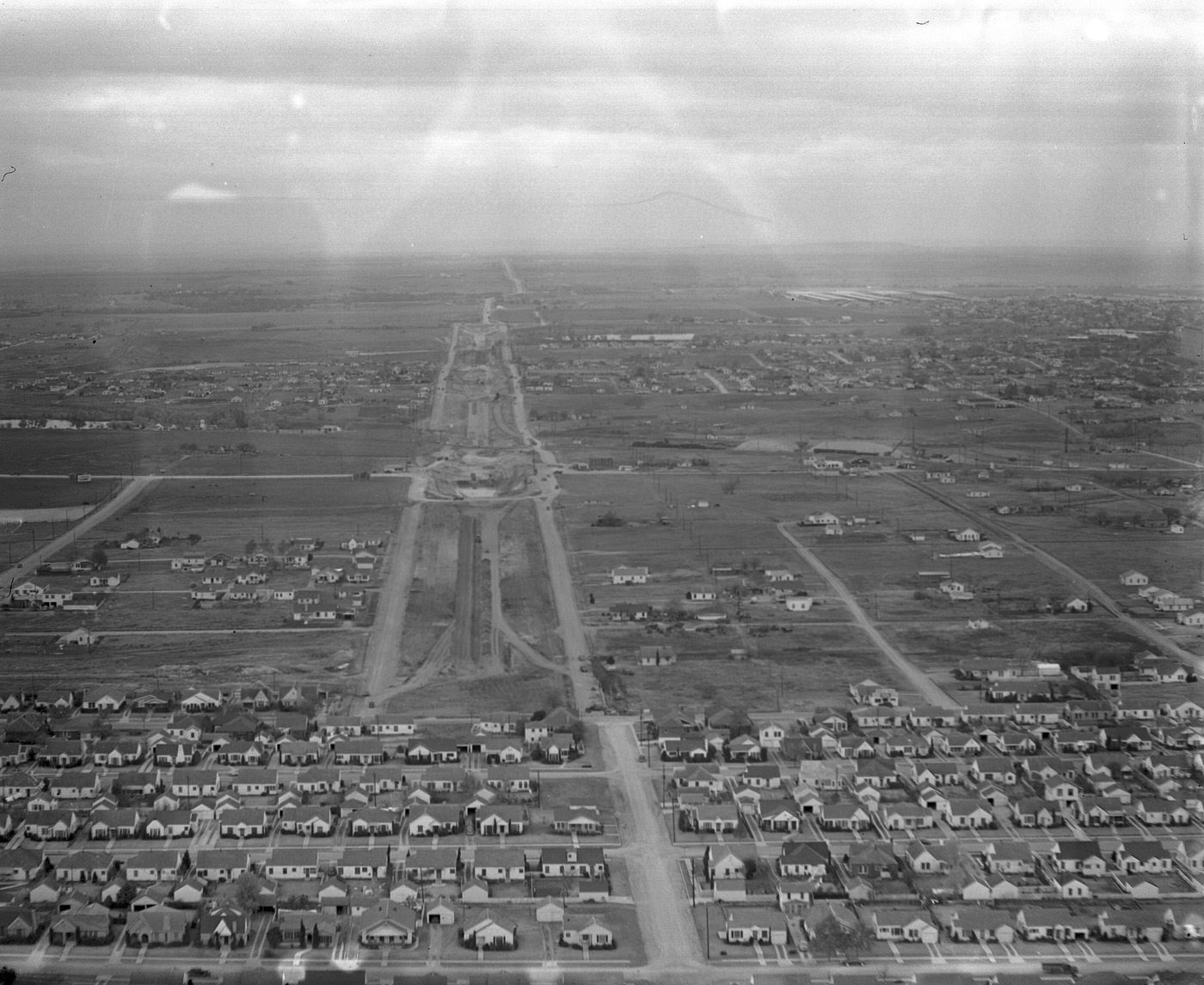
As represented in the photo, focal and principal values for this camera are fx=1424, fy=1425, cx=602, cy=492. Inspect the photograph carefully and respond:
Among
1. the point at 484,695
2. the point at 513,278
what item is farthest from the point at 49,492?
the point at 513,278

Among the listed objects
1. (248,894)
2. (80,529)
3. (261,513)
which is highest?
(248,894)

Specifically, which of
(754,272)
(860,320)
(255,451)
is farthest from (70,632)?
(754,272)

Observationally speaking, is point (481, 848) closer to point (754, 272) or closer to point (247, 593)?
point (247, 593)

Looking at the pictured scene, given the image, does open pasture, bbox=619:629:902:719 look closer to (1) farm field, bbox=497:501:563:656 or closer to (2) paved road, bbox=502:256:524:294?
(1) farm field, bbox=497:501:563:656

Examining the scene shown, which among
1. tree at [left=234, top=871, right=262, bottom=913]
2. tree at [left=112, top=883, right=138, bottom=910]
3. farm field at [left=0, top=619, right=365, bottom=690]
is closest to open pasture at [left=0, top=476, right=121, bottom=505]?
farm field at [left=0, top=619, right=365, bottom=690]

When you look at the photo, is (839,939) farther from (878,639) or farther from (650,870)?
(878,639)

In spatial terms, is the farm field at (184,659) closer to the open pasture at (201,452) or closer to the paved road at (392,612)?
the paved road at (392,612)

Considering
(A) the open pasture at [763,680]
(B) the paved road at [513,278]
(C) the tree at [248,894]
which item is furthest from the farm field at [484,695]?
(B) the paved road at [513,278]
